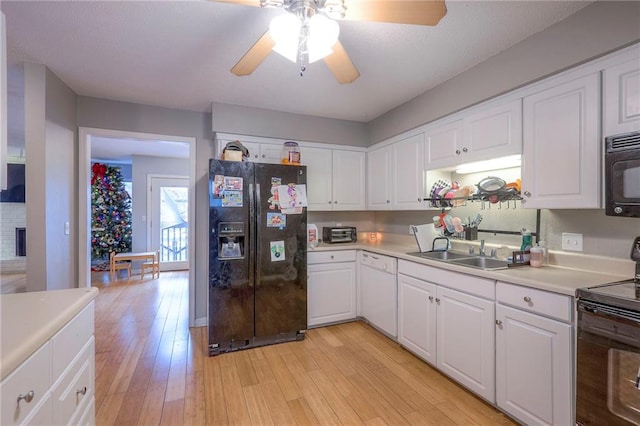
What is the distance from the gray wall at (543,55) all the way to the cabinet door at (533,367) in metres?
1.49

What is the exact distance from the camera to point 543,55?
1788 mm

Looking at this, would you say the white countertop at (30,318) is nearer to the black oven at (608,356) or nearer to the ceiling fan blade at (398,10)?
the ceiling fan blade at (398,10)

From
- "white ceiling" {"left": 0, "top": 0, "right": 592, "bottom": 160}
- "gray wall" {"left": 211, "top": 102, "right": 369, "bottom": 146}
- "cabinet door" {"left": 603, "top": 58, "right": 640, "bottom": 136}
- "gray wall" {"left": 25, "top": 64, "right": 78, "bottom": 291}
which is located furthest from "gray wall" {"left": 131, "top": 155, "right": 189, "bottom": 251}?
"cabinet door" {"left": 603, "top": 58, "right": 640, "bottom": 136}

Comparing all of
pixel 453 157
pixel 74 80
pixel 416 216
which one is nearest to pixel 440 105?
pixel 453 157

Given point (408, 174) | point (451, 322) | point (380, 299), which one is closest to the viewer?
point (451, 322)

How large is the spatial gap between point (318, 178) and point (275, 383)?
2.13 metres

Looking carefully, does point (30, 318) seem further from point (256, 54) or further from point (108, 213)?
point (108, 213)

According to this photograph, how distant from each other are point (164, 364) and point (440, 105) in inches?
128

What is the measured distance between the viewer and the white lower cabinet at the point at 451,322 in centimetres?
183

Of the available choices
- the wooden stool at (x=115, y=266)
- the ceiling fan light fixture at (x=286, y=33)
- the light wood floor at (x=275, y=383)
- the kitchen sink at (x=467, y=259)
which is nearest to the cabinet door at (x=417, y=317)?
the light wood floor at (x=275, y=383)

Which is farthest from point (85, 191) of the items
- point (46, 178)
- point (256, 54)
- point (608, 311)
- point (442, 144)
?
point (608, 311)

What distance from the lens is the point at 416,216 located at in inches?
128

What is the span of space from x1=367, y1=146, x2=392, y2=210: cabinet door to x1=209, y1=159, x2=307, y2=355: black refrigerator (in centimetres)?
101

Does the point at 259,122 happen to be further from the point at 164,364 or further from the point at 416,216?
the point at 164,364
